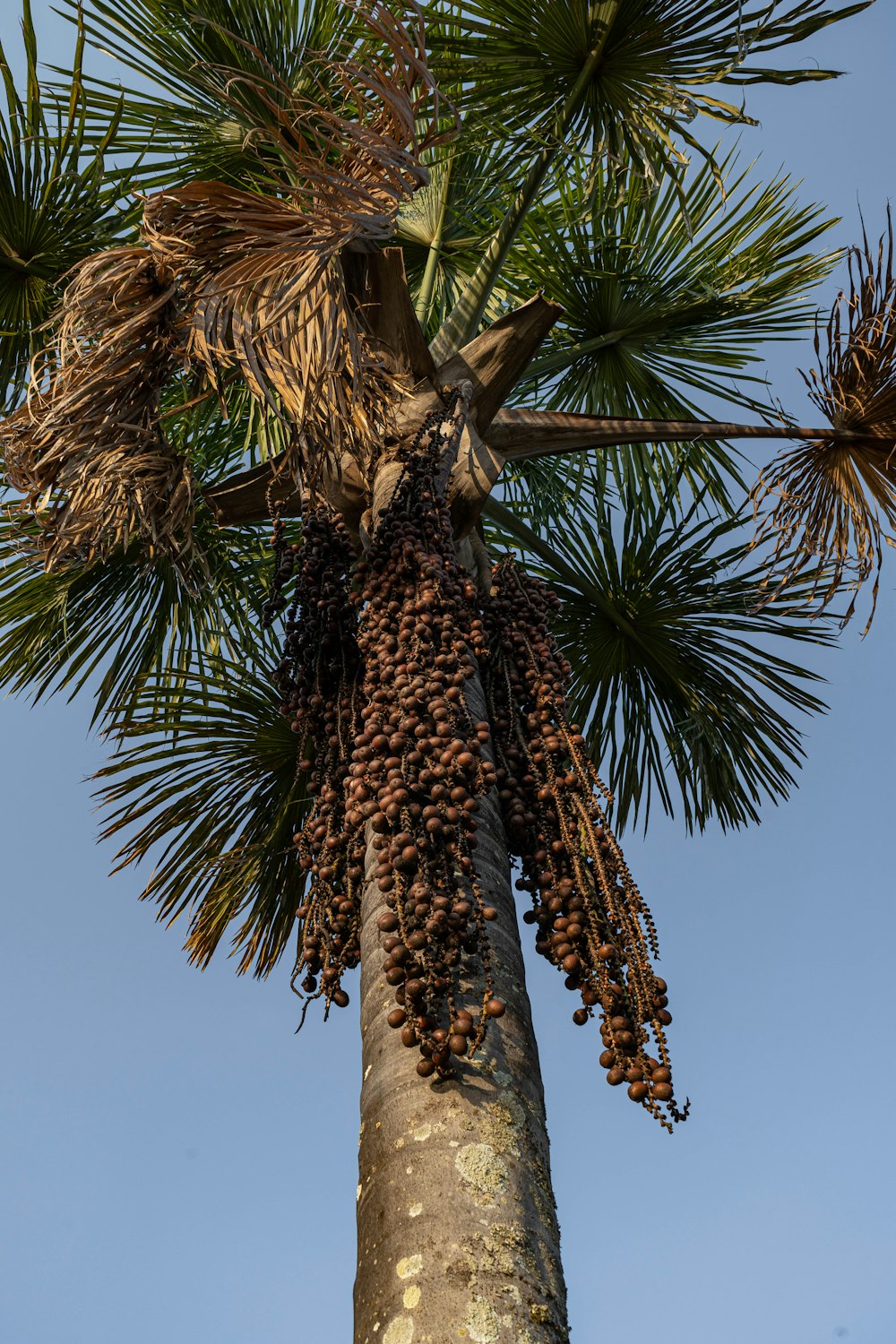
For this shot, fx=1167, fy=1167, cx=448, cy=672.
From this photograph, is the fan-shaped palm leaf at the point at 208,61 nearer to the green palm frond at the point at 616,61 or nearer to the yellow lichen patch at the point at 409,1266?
the green palm frond at the point at 616,61

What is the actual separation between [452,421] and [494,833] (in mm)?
1477

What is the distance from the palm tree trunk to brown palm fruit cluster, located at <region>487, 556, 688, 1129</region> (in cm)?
18

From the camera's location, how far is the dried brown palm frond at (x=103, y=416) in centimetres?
354

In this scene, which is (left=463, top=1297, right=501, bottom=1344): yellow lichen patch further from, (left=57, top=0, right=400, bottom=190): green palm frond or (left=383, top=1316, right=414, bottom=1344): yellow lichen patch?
(left=57, top=0, right=400, bottom=190): green palm frond

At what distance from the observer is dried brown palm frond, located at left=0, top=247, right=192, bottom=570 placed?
11.6 feet

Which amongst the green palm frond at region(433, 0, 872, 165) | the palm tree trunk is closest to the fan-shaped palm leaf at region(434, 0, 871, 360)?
the green palm frond at region(433, 0, 872, 165)

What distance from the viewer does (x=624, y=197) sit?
564 cm

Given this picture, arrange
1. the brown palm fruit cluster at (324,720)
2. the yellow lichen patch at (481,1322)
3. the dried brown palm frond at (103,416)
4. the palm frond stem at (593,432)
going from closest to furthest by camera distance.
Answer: the yellow lichen patch at (481,1322)
the brown palm fruit cluster at (324,720)
the dried brown palm frond at (103,416)
the palm frond stem at (593,432)

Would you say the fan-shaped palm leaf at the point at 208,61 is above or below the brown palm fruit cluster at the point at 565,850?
above

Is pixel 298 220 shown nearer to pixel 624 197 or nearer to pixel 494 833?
pixel 494 833

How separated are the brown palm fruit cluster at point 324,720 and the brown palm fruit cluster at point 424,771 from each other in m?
0.11

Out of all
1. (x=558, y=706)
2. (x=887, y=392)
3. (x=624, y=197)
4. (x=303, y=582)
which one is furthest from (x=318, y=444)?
(x=624, y=197)

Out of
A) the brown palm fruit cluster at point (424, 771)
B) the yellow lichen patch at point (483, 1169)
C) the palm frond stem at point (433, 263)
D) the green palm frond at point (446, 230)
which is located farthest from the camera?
the green palm frond at point (446, 230)

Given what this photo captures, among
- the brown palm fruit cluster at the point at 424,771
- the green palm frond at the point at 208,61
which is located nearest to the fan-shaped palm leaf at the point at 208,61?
the green palm frond at the point at 208,61
